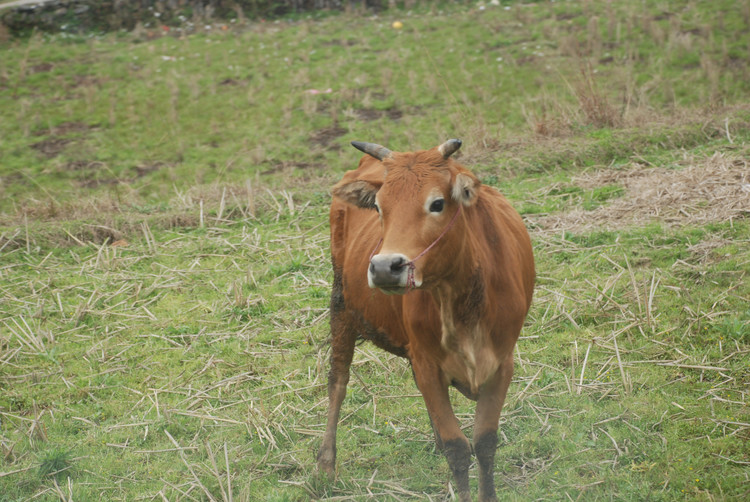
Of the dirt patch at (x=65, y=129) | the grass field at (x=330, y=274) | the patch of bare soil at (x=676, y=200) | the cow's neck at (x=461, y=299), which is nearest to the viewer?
the cow's neck at (x=461, y=299)

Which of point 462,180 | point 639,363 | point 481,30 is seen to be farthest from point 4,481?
point 481,30

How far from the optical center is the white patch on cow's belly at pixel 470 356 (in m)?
4.32

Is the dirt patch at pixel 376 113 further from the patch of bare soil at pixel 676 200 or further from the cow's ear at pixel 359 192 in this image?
the cow's ear at pixel 359 192

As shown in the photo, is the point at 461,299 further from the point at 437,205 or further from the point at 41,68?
the point at 41,68

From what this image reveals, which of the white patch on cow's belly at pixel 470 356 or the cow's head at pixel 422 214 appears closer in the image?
the cow's head at pixel 422 214

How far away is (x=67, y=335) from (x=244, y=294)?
1887 millimetres

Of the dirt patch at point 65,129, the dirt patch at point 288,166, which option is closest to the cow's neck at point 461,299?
the dirt patch at point 288,166

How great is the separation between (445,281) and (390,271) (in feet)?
2.03

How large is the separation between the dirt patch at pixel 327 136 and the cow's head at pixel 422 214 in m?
10.6

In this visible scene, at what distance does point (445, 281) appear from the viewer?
421cm

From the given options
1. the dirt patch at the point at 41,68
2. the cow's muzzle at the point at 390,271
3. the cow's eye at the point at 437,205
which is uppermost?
the cow's eye at the point at 437,205

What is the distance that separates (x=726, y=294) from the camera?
269 inches

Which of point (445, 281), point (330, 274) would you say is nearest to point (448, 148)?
point (445, 281)

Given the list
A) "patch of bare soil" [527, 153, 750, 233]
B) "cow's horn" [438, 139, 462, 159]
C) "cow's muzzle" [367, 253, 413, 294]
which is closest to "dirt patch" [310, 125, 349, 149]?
"patch of bare soil" [527, 153, 750, 233]
